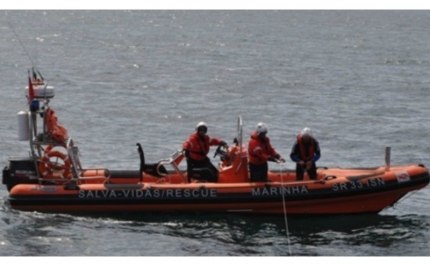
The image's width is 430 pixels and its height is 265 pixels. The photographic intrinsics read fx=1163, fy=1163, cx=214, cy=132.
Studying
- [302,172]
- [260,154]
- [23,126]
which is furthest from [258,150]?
[23,126]

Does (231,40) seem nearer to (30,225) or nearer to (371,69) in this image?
(371,69)

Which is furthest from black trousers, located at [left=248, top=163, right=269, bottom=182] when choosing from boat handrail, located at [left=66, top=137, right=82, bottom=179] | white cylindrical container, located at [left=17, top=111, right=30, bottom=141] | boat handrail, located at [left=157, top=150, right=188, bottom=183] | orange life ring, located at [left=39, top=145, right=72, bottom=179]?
white cylindrical container, located at [left=17, top=111, right=30, bottom=141]

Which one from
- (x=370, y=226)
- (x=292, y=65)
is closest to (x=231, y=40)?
(x=292, y=65)

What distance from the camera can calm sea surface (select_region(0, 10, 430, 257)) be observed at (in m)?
15.5

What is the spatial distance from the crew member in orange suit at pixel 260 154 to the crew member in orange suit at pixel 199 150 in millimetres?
596

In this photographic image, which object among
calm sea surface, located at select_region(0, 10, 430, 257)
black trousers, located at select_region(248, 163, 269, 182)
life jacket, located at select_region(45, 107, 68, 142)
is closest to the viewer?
calm sea surface, located at select_region(0, 10, 430, 257)

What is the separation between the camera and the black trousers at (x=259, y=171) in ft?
53.6

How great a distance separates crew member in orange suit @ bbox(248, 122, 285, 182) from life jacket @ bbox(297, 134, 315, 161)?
1.13 ft

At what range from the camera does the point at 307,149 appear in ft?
53.5

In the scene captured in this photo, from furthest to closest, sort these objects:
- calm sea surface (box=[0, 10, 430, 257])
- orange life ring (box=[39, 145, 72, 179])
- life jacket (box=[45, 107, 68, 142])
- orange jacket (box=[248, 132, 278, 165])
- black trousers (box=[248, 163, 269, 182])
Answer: orange life ring (box=[39, 145, 72, 179]), life jacket (box=[45, 107, 68, 142]), black trousers (box=[248, 163, 269, 182]), orange jacket (box=[248, 132, 278, 165]), calm sea surface (box=[0, 10, 430, 257])

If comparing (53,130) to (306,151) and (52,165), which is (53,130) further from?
(306,151)

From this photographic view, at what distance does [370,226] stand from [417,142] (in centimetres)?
747

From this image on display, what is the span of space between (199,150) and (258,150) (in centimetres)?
88

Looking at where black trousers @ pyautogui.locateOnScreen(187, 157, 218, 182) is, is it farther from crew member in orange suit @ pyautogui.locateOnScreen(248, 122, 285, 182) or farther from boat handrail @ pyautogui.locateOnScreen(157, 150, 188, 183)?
crew member in orange suit @ pyautogui.locateOnScreen(248, 122, 285, 182)
